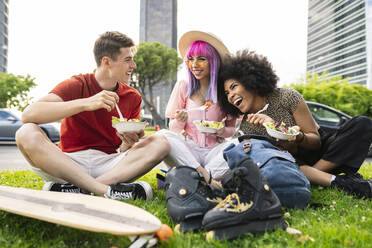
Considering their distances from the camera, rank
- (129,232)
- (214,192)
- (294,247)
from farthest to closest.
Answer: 1. (214,192)
2. (294,247)
3. (129,232)

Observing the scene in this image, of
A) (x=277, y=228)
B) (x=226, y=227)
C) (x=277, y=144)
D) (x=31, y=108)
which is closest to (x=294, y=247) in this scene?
(x=277, y=228)

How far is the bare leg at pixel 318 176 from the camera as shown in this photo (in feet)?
9.65

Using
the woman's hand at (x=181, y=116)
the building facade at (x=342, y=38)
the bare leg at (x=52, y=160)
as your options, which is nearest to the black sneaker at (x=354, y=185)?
the woman's hand at (x=181, y=116)

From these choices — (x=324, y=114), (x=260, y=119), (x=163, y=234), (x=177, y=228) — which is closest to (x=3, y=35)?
(x=324, y=114)

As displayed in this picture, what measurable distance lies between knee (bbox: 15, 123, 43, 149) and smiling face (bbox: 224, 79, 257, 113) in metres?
1.89

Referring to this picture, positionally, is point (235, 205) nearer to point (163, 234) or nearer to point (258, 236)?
point (258, 236)

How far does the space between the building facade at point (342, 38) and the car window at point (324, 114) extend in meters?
76.5

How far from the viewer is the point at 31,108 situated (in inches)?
100

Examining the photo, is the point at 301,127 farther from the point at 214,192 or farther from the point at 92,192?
the point at 92,192

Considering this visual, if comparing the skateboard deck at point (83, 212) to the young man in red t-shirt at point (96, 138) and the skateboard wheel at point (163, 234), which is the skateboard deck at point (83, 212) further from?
the young man in red t-shirt at point (96, 138)

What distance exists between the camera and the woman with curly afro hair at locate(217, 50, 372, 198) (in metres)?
2.79

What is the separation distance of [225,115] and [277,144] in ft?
2.68

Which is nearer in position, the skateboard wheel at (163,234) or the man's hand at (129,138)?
the skateboard wheel at (163,234)

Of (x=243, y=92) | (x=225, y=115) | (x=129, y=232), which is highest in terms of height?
(x=243, y=92)
